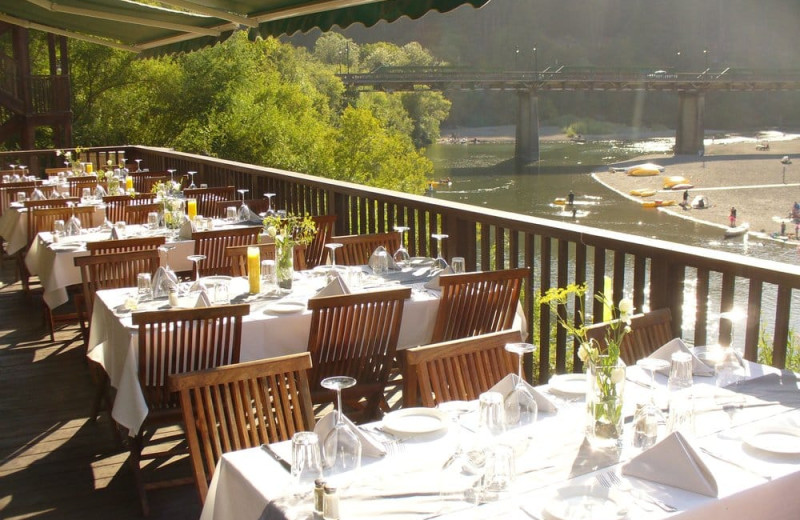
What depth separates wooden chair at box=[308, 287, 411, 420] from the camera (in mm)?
3971

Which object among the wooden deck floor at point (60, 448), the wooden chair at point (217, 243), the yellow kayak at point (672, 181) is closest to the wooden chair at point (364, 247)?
the wooden chair at point (217, 243)

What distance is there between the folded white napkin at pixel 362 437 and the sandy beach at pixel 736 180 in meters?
49.6

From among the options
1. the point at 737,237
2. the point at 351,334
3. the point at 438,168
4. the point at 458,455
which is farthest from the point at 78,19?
the point at 438,168

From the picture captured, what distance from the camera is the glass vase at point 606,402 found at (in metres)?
2.43

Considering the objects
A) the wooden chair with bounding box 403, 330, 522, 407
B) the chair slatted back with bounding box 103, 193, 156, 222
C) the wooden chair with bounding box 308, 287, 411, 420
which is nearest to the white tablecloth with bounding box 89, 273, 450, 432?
the wooden chair with bounding box 308, 287, 411, 420

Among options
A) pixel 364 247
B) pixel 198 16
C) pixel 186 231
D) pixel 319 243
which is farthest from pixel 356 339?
pixel 198 16

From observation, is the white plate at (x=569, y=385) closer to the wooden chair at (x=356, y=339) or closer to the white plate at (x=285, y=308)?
the wooden chair at (x=356, y=339)

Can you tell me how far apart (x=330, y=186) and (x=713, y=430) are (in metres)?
5.57

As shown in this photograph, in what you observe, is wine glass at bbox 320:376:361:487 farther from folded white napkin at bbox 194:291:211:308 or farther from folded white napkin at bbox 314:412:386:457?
folded white napkin at bbox 194:291:211:308

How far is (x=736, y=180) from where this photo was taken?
64.1 metres

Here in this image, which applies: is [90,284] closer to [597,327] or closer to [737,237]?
[597,327]

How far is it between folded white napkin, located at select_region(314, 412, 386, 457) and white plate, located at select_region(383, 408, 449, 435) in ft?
0.44

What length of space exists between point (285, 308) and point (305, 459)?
2.17 meters

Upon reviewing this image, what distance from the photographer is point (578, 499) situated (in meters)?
2.08
